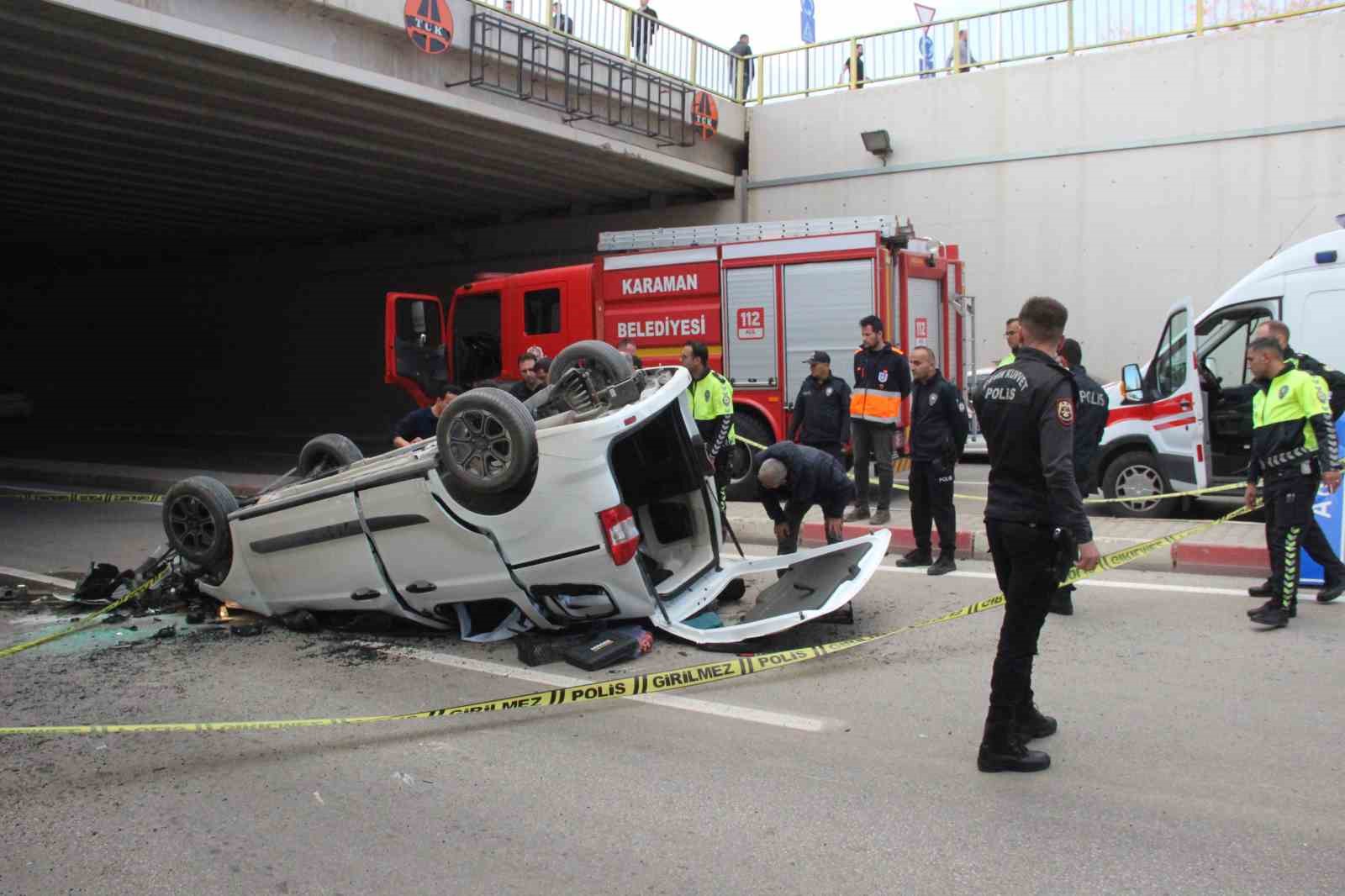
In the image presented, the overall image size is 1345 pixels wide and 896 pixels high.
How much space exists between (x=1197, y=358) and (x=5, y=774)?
8985 millimetres

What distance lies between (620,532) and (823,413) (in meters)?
3.98

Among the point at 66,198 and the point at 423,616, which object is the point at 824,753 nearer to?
the point at 423,616

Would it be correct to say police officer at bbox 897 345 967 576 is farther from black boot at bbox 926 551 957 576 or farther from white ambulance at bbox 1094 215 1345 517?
white ambulance at bbox 1094 215 1345 517

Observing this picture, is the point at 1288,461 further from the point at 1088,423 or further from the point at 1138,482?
the point at 1138,482

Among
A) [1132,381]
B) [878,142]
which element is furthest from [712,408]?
[878,142]

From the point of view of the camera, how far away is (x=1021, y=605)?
13.3 ft

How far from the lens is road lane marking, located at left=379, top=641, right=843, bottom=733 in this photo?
4.68 meters

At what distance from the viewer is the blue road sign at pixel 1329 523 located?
692 centimetres

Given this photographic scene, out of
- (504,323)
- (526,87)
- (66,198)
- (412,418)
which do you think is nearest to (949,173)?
(526,87)

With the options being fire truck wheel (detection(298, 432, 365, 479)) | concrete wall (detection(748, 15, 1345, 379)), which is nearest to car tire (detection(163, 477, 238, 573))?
fire truck wheel (detection(298, 432, 365, 479))

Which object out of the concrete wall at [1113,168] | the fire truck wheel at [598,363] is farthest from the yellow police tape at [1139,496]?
the concrete wall at [1113,168]

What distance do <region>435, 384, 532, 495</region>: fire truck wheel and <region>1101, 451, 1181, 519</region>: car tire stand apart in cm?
651

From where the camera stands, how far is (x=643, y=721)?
188 inches

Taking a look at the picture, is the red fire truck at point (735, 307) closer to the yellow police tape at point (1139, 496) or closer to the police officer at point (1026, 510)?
the yellow police tape at point (1139, 496)
